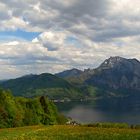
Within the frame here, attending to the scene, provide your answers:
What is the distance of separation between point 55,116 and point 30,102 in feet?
40.9

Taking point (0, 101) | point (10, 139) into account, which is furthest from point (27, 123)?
point (10, 139)

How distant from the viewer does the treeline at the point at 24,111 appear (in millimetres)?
102375

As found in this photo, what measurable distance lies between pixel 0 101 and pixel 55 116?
28446mm

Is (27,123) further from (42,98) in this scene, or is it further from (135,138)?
(135,138)

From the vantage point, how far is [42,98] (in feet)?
409

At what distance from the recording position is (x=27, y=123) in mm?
109188

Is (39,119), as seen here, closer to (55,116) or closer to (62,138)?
(55,116)

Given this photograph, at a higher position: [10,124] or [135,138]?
[135,138]

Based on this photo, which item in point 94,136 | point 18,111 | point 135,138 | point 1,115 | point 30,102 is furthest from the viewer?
point 30,102

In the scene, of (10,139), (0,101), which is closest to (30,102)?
(0,101)

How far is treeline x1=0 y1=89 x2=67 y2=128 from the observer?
102375 millimetres

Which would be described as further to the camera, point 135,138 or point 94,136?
point 94,136

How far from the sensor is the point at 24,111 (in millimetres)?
114125

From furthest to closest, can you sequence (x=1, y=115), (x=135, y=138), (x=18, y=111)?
(x=18, y=111) → (x=1, y=115) → (x=135, y=138)
